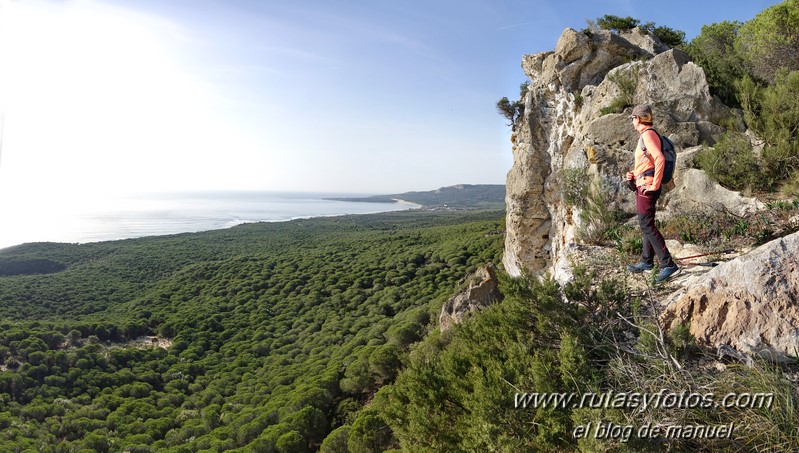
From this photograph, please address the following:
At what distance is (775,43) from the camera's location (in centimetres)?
940

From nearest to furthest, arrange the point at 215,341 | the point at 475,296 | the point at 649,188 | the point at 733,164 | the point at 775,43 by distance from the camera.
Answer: the point at 649,188 < the point at 733,164 < the point at 775,43 < the point at 475,296 < the point at 215,341

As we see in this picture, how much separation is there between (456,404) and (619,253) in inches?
114

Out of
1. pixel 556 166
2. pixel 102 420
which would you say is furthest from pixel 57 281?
pixel 556 166

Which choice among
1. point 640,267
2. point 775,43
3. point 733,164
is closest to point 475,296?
point 733,164

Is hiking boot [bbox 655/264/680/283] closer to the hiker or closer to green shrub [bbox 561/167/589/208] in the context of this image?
the hiker

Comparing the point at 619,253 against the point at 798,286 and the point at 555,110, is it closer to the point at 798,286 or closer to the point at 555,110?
the point at 798,286

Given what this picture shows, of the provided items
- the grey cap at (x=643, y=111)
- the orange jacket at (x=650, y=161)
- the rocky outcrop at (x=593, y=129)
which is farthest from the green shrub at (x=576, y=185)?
the grey cap at (x=643, y=111)

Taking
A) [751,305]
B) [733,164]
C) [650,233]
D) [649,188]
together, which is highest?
[733,164]

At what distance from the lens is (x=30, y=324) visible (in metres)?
29.6

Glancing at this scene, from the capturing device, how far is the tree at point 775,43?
9102 mm

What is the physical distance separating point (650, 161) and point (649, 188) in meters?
0.29

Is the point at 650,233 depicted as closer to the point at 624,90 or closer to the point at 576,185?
the point at 576,185

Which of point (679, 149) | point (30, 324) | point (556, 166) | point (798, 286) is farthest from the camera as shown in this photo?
point (30, 324)

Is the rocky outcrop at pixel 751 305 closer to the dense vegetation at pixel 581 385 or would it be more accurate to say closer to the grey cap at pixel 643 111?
the dense vegetation at pixel 581 385
